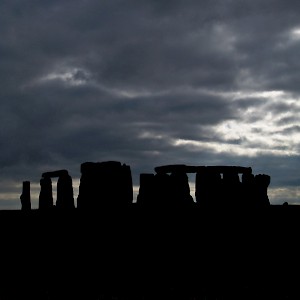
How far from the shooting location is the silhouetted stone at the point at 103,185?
17609 mm

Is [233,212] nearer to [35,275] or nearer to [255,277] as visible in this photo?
[255,277]

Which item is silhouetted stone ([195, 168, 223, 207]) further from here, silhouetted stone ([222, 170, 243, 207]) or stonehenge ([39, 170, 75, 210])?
stonehenge ([39, 170, 75, 210])

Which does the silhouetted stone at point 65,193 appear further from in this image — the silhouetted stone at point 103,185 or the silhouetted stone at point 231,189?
the silhouetted stone at point 231,189

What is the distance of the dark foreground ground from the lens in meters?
16.2

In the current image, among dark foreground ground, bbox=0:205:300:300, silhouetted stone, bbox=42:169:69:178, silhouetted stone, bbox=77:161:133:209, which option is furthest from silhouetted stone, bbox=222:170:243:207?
silhouetted stone, bbox=42:169:69:178

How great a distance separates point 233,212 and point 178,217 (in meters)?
1.86

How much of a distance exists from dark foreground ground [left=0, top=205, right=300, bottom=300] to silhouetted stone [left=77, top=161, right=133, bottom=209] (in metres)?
0.34

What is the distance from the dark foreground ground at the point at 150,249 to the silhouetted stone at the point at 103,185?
13.5 inches

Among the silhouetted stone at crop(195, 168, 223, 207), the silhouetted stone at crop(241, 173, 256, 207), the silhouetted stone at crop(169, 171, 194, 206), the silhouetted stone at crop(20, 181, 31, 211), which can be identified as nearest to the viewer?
the silhouetted stone at crop(169, 171, 194, 206)

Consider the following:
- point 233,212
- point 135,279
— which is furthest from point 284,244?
point 135,279

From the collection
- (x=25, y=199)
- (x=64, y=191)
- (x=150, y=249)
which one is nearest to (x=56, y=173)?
(x=64, y=191)

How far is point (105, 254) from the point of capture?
1695 cm

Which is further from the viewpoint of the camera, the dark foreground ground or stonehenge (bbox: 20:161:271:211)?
stonehenge (bbox: 20:161:271:211)

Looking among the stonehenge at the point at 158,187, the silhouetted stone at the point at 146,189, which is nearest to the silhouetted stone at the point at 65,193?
the stonehenge at the point at 158,187
